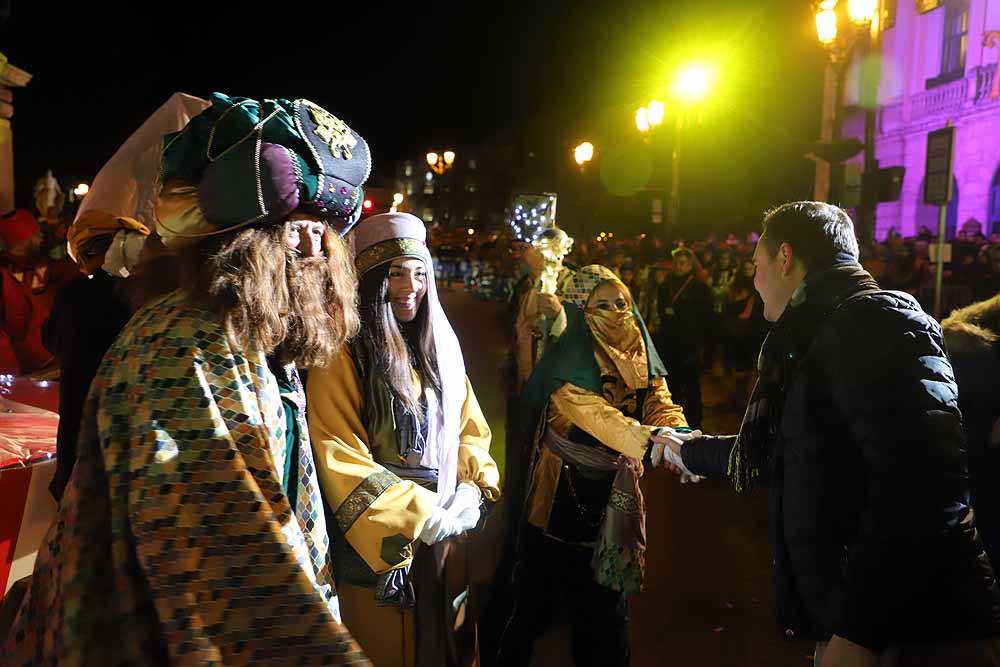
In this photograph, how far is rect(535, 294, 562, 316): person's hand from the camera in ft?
12.1

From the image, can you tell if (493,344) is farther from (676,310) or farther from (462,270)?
(462,270)

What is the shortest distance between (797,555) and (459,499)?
110 centimetres

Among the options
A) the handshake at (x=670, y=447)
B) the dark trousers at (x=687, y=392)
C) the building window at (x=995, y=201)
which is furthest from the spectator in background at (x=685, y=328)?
the building window at (x=995, y=201)

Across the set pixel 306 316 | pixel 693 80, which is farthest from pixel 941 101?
pixel 306 316

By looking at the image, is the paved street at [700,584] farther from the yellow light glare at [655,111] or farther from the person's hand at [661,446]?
the yellow light glare at [655,111]

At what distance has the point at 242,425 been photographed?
1438 mm

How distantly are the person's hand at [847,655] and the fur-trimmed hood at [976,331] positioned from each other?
141 cm

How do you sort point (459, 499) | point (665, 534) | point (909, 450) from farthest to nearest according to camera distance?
point (665, 534)
point (459, 499)
point (909, 450)

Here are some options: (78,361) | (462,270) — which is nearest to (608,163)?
(462,270)

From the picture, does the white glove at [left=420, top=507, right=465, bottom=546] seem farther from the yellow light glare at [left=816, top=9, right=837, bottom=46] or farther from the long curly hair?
the yellow light glare at [left=816, top=9, right=837, bottom=46]

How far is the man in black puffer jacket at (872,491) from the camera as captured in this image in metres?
1.83

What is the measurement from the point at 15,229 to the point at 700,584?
19.0ft

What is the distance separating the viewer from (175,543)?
1.33 meters

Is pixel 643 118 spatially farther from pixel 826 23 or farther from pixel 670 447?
pixel 670 447
